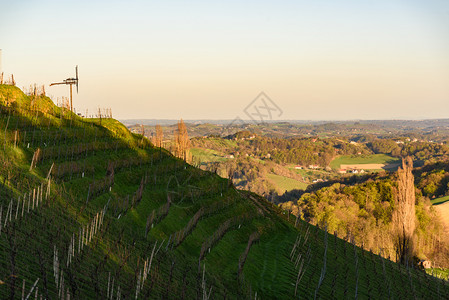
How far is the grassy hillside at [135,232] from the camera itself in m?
15.7

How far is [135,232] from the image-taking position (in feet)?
79.0

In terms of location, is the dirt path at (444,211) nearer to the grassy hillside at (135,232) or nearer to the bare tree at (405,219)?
the bare tree at (405,219)

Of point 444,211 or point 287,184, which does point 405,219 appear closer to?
point 444,211

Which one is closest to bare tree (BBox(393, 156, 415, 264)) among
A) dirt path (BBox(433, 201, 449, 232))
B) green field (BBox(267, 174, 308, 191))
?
dirt path (BBox(433, 201, 449, 232))

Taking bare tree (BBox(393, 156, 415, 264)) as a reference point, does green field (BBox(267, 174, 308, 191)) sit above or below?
below

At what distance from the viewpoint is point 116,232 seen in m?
22.3

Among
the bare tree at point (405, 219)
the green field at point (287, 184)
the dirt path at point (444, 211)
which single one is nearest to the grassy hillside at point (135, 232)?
the bare tree at point (405, 219)

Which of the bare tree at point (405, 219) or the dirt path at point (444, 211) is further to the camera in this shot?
the dirt path at point (444, 211)

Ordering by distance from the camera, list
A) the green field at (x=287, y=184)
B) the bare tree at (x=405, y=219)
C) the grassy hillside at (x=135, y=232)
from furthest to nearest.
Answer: the green field at (x=287, y=184) < the bare tree at (x=405, y=219) < the grassy hillside at (x=135, y=232)

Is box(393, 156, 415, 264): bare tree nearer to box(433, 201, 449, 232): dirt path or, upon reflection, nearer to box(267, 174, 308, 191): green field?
box(433, 201, 449, 232): dirt path

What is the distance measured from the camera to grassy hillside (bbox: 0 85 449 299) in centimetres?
1572

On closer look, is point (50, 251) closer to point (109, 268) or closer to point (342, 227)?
point (109, 268)

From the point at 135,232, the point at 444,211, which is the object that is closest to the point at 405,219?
the point at 135,232

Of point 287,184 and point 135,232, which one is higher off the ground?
point 135,232
